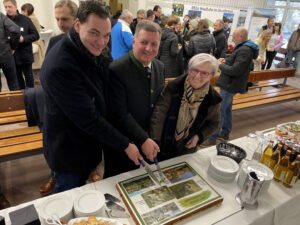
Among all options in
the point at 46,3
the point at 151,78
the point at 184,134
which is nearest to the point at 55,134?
the point at 151,78

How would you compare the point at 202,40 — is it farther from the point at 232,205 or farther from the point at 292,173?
the point at 232,205

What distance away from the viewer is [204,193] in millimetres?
1176

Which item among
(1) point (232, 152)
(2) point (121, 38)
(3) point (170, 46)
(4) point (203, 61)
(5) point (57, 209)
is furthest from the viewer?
(3) point (170, 46)

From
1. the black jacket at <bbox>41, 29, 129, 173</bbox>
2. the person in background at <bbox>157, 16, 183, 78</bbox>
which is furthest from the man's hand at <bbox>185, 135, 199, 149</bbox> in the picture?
the person in background at <bbox>157, 16, 183, 78</bbox>

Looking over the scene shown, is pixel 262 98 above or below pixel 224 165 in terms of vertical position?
below

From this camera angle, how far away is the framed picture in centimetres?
103

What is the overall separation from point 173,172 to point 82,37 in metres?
0.83

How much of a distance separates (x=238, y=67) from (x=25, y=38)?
9.76ft

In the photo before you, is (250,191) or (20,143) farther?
(20,143)

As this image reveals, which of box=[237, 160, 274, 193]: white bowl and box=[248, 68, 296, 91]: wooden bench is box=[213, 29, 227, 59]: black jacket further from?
box=[237, 160, 274, 193]: white bowl

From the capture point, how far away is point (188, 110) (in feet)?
4.94

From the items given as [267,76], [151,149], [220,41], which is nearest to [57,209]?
[151,149]

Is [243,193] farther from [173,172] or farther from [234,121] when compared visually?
[234,121]

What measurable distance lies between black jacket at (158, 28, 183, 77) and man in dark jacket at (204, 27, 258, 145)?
1.06 metres
